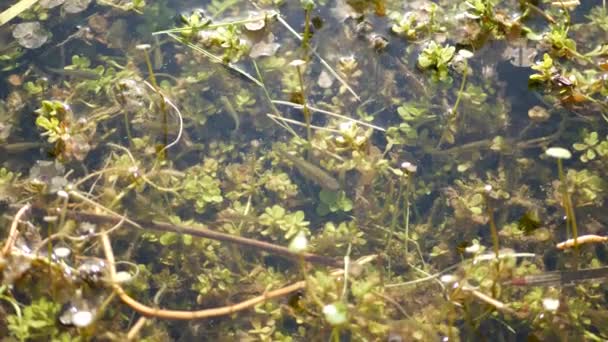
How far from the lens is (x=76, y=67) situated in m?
2.77

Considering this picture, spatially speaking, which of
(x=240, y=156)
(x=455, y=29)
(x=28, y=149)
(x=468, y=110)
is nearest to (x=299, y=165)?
(x=240, y=156)

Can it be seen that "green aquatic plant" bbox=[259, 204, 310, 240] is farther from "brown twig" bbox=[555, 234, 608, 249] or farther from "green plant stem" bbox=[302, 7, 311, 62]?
"brown twig" bbox=[555, 234, 608, 249]

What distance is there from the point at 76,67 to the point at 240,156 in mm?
887

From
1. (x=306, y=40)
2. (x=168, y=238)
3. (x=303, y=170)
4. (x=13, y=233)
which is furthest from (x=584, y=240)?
(x=13, y=233)

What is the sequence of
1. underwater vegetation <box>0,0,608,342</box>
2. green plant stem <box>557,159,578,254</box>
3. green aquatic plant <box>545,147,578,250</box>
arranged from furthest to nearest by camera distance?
underwater vegetation <box>0,0,608,342</box>
green plant stem <box>557,159,578,254</box>
green aquatic plant <box>545,147,578,250</box>

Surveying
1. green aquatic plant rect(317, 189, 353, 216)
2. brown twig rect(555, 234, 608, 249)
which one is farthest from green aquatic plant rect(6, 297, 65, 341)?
brown twig rect(555, 234, 608, 249)

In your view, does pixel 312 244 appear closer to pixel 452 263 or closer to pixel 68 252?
pixel 452 263

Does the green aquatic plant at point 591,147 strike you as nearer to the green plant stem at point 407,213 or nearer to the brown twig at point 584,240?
the brown twig at point 584,240

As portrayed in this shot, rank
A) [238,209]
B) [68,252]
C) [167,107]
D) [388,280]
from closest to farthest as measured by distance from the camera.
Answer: [68,252], [388,280], [238,209], [167,107]

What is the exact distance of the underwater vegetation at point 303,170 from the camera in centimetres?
226

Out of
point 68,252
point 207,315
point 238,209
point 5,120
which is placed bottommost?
point 207,315

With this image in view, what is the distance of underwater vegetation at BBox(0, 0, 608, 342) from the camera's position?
A: 2256mm

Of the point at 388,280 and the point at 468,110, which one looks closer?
the point at 388,280

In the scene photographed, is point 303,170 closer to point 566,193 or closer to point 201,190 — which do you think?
point 201,190
